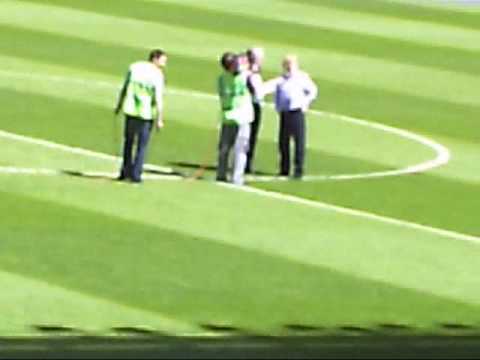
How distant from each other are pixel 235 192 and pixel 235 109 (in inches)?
47.6

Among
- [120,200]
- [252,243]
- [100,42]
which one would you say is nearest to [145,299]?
[252,243]

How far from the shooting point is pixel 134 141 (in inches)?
1023

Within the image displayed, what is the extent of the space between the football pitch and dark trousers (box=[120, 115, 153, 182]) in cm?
37

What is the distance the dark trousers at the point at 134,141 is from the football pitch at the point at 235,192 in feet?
1.23

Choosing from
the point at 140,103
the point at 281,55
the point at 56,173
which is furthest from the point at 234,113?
the point at 281,55

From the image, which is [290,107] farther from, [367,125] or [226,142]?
[367,125]

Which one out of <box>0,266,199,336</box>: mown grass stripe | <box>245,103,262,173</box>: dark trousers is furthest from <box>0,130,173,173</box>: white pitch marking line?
<box>0,266,199,336</box>: mown grass stripe

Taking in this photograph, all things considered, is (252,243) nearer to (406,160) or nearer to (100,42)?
(406,160)

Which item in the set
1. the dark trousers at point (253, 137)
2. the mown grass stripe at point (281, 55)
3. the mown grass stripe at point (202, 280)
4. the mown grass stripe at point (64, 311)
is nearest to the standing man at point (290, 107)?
the dark trousers at point (253, 137)

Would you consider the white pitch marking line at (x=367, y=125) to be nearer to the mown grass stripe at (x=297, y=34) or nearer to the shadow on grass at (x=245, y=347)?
the shadow on grass at (x=245, y=347)

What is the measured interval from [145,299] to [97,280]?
0.88m

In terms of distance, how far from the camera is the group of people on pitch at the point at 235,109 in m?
25.8

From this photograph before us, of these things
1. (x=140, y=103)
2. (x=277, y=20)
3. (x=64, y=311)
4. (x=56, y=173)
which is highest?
(x=277, y=20)

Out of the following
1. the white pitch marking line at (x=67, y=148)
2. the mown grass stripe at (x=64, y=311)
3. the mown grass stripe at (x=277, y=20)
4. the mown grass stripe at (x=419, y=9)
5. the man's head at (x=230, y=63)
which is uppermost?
the mown grass stripe at (x=419, y=9)
